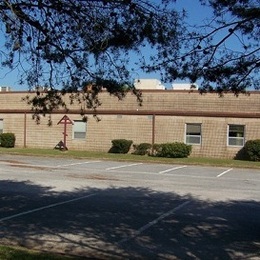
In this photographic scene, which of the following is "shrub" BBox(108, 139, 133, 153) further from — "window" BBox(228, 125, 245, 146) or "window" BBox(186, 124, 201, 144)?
"window" BBox(228, 125, 245, 146)

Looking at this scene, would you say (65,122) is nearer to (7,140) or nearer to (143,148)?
(143,148)

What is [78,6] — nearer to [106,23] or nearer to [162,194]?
[106,23]

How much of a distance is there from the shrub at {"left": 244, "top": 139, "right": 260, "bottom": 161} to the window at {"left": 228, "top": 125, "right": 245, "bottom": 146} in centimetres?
116

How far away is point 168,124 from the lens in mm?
34062

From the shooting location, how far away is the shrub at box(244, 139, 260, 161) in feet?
101

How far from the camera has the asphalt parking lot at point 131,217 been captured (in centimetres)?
763

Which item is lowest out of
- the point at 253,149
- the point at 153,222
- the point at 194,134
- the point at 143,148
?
the point at 153,222

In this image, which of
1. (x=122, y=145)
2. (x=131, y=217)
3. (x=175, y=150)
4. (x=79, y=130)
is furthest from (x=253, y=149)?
(x=131, y=217)

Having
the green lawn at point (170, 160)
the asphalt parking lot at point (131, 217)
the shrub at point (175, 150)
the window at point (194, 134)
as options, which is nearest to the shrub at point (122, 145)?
the green lawn at point (170, 160)

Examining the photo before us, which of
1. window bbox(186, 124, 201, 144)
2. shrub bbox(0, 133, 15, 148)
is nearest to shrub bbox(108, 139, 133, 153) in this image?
window bbox(186, 124, 201, 144)

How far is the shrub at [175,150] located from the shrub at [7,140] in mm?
12186

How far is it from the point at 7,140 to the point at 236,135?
1694 centimetres

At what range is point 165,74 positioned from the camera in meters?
7.05

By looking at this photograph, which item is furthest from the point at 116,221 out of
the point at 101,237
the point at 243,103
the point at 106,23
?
the point at 243,103
